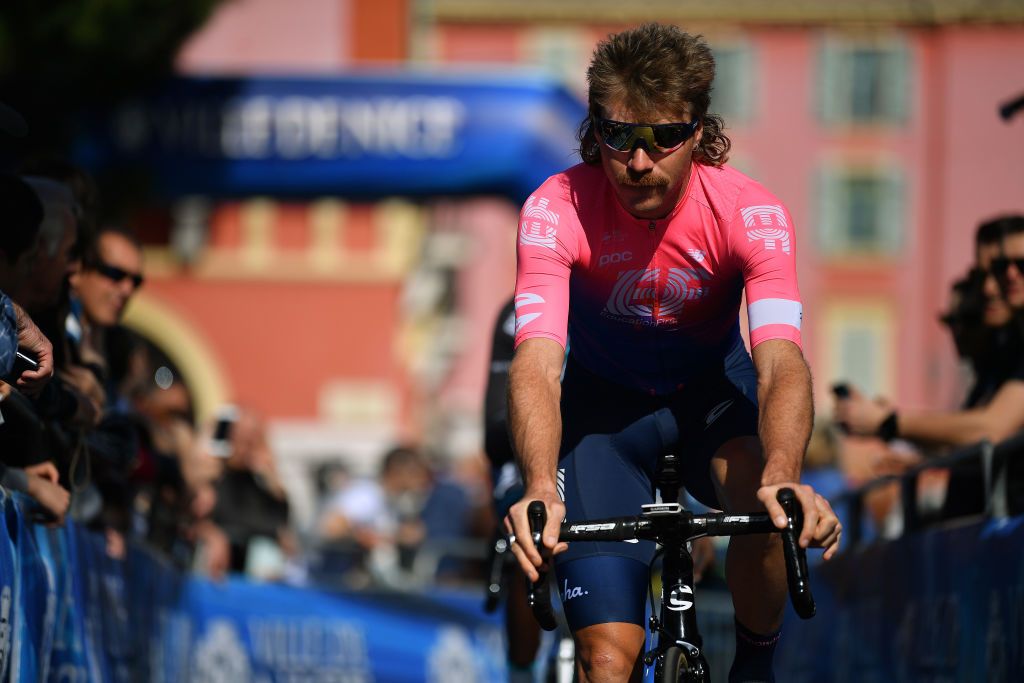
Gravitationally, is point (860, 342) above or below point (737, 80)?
below

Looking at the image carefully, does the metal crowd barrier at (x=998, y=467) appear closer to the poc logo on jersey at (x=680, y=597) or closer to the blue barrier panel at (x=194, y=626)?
the poc logo on jersey at (x=680, y=597)

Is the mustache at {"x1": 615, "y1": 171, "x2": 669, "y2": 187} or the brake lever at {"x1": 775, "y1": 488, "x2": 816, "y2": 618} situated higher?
the mustache at {"x1": 615, "y1": 171, "x2": 669, "y2": 187}

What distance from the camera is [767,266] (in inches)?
209

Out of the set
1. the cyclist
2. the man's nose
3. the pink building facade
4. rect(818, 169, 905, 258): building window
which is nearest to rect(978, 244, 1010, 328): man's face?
the cyclist

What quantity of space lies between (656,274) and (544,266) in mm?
377

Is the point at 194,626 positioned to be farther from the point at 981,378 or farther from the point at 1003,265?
the point at 1003,265

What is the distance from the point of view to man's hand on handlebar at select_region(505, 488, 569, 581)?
15.7 feet

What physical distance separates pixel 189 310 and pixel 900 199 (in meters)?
25.9

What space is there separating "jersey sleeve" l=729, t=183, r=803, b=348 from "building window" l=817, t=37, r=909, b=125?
52.6 m

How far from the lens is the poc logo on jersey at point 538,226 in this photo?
540cm

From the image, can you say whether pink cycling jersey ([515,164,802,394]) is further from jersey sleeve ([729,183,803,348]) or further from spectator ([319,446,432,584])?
spectator ([319,446,432,584])

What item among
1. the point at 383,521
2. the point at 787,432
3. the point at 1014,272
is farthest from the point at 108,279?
the point at 383,521

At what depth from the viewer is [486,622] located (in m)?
14.2

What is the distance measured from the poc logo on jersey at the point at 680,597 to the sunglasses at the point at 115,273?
413 cm
